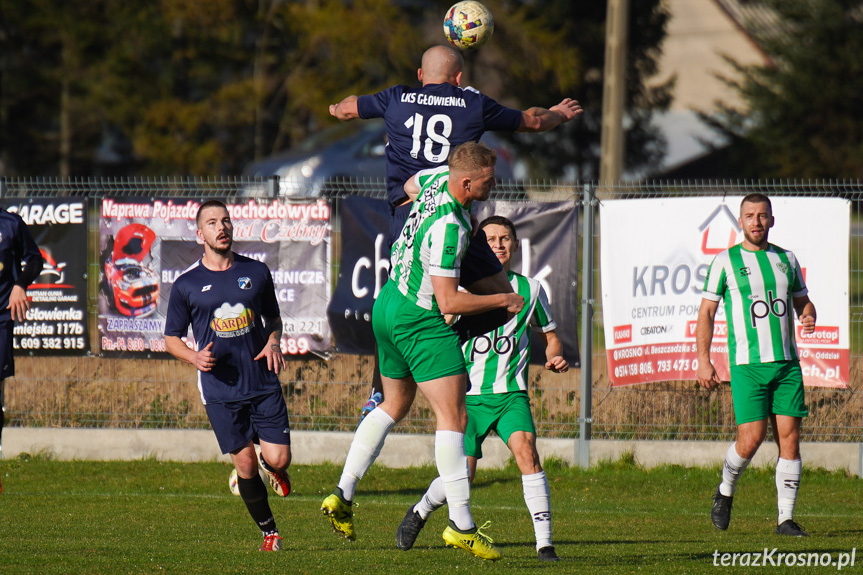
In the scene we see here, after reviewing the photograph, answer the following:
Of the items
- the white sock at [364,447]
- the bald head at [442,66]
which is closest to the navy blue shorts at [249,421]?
the white sock at [364,447]

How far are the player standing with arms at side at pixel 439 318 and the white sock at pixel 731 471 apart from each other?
2.77 metres

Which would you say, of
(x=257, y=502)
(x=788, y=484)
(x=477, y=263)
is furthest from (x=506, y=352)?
(x=788, y=484)

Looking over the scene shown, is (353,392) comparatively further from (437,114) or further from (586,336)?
(437,114)

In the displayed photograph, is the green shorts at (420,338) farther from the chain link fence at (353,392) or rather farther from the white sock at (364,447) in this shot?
the chain link fence at (353,392)

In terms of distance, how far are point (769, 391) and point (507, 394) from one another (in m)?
2.17

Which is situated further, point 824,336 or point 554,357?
point 824,336

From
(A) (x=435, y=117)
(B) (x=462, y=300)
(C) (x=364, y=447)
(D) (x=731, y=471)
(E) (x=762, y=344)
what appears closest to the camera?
(B) (x=462, y=300)

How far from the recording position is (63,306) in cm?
1258

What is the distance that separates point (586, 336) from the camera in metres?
11.8

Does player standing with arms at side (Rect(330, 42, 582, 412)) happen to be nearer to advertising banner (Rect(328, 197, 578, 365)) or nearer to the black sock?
the black sock

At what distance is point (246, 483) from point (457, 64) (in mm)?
3122

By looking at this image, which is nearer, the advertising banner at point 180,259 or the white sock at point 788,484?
the white sock at point 788,484

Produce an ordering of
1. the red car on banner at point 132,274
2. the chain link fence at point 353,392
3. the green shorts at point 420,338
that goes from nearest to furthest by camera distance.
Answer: the green shorts at point 420,338 → the chain link fence at point 353,392 → the red car on banner at point 132,274

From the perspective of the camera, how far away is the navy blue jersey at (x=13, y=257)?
9.94 metres
